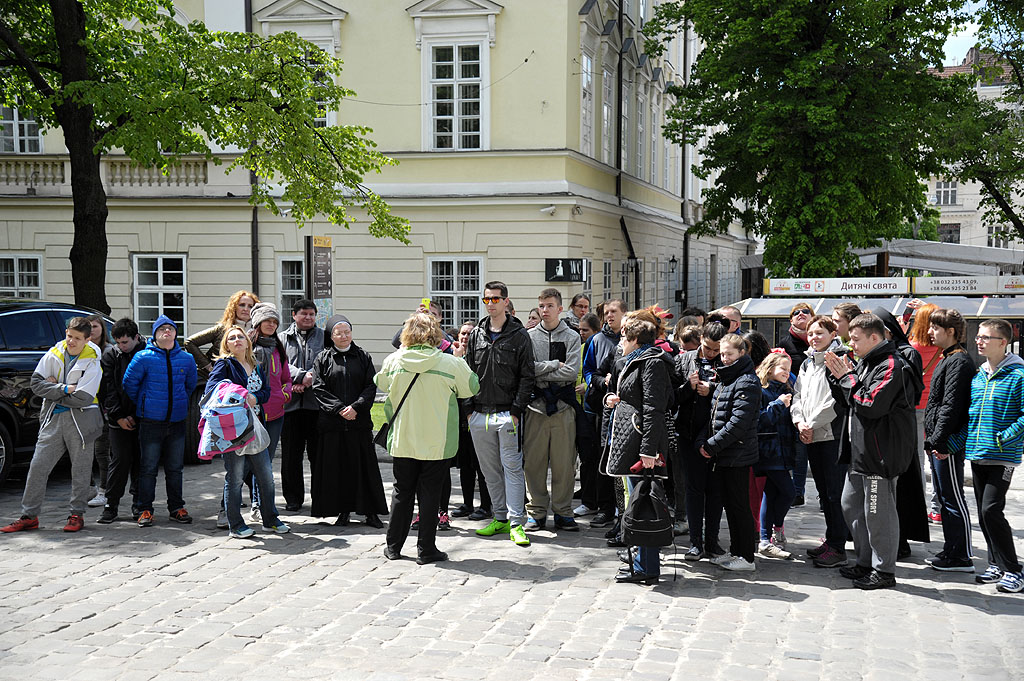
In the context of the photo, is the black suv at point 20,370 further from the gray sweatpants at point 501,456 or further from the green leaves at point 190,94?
the gray sweatpants at point 501,456

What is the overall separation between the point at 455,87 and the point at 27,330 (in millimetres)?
11786

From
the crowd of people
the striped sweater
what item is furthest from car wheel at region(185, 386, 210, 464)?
the striped sweater

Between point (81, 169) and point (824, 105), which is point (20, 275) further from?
point (824, 105)

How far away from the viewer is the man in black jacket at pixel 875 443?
6676 mm

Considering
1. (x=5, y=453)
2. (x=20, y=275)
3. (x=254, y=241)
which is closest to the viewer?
(x=5, y=453)

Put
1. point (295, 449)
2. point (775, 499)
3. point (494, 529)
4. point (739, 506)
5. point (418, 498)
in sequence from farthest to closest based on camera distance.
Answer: point (295, 449) → point (494, 529) → point (775, 499) → point (418, 498) → point (739, 506)

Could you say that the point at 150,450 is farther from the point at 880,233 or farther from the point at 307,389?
the point at 880,233

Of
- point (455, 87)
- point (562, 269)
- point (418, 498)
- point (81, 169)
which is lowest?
point (418, 498)

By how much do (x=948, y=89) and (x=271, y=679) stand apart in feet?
66.4

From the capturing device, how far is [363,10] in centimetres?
2056

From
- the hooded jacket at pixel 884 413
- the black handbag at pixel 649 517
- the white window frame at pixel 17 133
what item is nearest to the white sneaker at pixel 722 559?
the black handbag at pixel 649 517

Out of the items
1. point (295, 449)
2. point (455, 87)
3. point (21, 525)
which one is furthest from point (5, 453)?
point (455, 87)

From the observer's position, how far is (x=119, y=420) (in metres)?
8.73

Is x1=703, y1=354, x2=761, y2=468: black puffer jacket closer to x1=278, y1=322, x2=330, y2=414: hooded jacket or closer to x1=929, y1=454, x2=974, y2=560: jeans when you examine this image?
x1=929, y1=454, x2=974, y2=560: jeans
